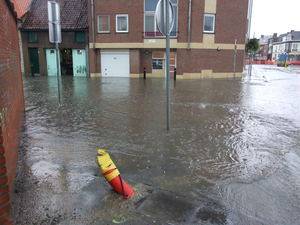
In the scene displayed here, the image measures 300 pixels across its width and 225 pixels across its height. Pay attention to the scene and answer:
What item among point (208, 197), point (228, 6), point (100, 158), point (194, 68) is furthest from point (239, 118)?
point (228, 6)

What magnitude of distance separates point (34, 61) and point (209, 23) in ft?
51.7

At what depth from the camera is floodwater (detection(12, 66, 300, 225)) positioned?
4.01m

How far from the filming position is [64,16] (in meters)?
27.2

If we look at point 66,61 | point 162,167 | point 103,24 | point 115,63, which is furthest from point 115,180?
point 66,61

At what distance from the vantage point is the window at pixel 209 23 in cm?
2511

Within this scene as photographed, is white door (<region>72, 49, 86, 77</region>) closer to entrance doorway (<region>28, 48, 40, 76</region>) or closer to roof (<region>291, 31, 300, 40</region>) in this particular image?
entrance doorway (<region>28, 48, 40, 76</region>)

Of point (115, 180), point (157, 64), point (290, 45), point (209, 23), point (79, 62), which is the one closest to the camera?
point (115, 180)

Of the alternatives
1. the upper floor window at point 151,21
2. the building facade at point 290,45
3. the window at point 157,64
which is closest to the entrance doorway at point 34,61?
the upper floor window at point 151,21

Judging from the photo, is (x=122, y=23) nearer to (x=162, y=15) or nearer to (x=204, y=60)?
(x=204, y=60)

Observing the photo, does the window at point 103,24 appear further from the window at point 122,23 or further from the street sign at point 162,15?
the street sign at point 162,15

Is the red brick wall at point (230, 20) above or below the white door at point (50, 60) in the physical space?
above

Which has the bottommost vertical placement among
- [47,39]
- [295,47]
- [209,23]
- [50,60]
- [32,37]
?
[50,60]

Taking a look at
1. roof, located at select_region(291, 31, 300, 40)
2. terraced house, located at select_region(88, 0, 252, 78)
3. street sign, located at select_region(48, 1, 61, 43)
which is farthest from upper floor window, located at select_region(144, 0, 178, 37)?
roof, located at select_region(291, 31, 300, 40)

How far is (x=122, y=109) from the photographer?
36.8ft
